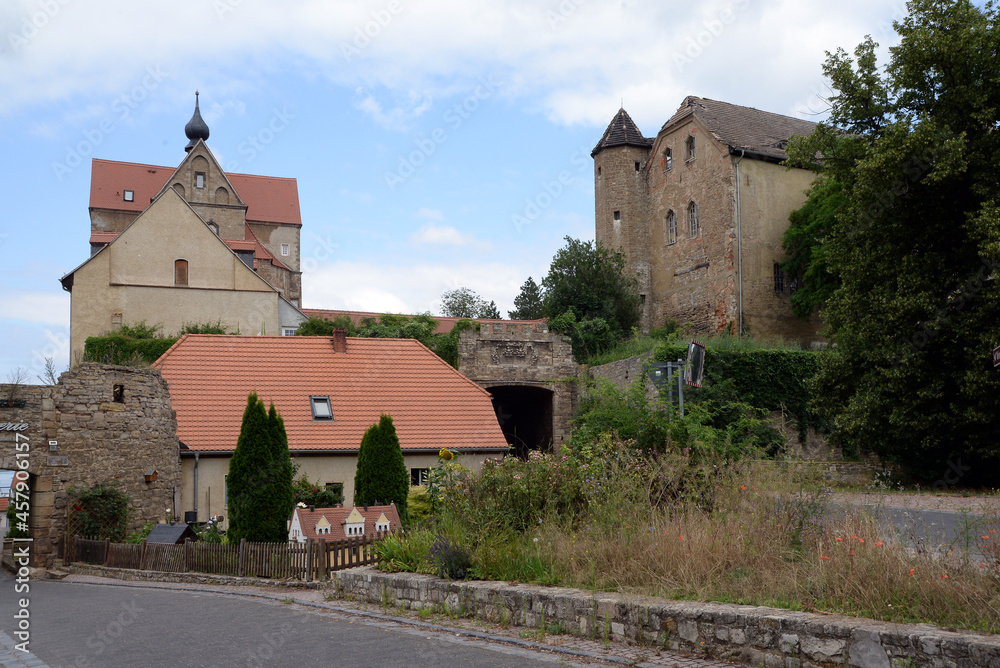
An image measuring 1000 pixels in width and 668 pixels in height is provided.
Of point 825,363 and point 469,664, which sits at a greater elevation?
point 825,363

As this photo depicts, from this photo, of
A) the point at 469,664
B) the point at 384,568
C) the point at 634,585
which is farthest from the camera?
the point at 384,568

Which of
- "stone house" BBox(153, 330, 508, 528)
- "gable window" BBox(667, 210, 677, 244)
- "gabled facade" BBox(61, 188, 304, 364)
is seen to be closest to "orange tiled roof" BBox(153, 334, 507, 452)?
"stone house" BBox(153, 330, 508, 528)

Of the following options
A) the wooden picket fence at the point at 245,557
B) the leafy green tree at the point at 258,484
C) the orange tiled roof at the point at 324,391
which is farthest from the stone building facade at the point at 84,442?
the leafy green tree at the point at 258,484

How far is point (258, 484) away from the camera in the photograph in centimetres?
1628

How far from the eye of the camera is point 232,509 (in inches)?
649

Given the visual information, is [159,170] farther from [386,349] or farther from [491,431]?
[491,431]

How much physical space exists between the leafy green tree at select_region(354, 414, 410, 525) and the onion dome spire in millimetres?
54229

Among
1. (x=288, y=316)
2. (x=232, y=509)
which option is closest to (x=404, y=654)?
(x=232, y=509)

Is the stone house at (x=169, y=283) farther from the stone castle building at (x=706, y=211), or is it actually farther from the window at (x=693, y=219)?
the window at (x=693, y=219)

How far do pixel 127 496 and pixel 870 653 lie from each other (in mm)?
16918

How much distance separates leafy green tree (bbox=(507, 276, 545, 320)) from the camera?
2252 inches

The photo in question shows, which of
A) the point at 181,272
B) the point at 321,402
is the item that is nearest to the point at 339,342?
the point at 321,402

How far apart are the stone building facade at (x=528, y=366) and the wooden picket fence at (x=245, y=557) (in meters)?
16.4

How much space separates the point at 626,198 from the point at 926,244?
23453mm
